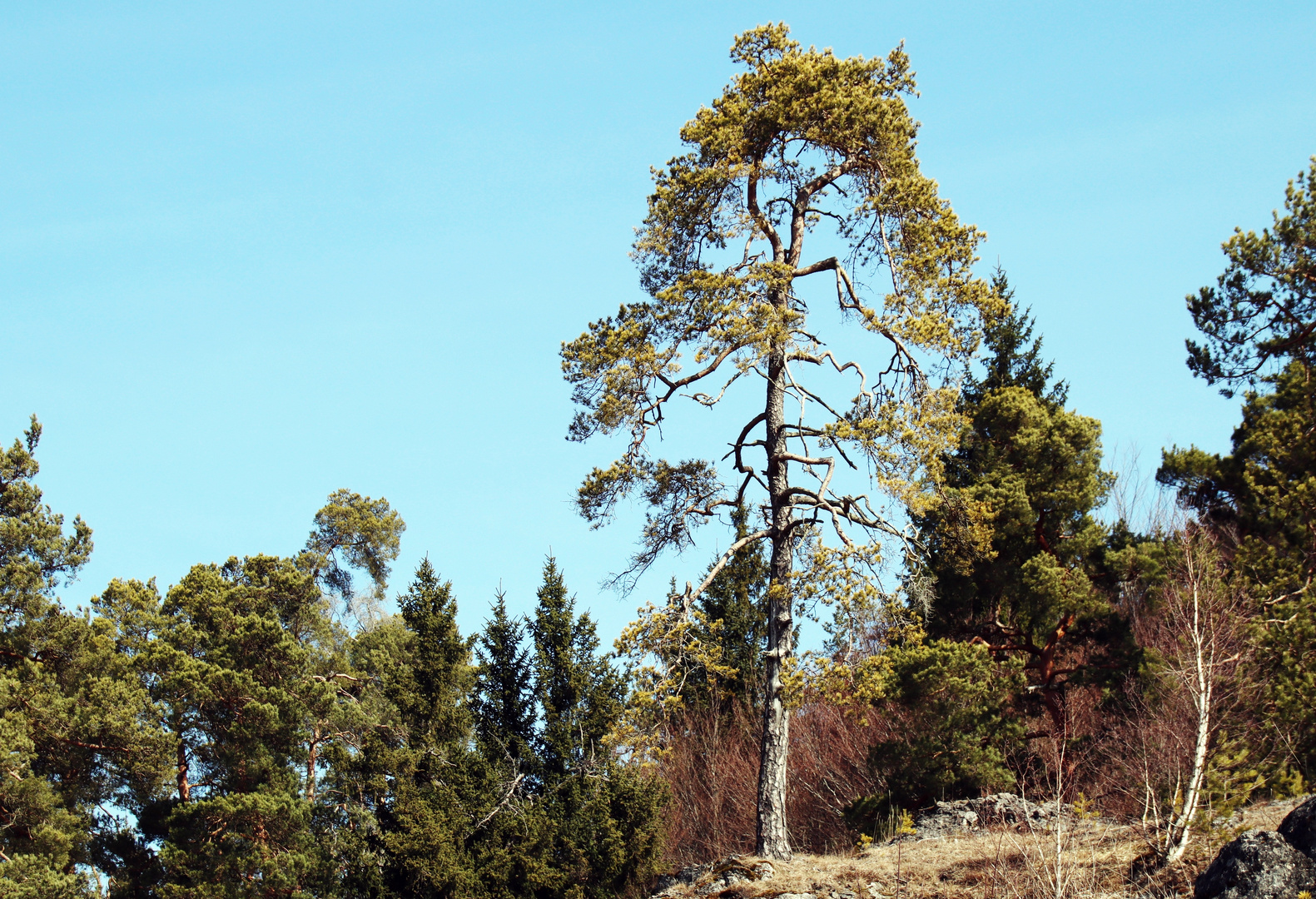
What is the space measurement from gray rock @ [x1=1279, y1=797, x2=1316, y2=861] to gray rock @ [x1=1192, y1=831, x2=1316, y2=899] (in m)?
0.06

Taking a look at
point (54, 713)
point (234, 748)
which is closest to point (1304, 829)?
point (234, 748)

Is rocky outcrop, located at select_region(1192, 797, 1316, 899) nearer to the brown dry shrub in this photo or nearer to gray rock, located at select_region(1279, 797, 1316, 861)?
gray rock, located at select_region(1279, 797, 1316, 861)

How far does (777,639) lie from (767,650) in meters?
0.29

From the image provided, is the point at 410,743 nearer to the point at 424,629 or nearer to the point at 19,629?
the point at 424,629

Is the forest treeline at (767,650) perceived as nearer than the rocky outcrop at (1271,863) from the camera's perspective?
No

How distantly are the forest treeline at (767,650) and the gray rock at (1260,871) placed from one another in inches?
64.8

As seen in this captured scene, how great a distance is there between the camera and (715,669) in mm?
16828

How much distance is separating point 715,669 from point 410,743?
8.45m

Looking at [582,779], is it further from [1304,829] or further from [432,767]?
[1304,829]

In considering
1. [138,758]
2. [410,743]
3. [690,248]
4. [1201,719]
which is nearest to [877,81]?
[690,248]

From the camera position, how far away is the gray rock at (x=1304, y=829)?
10602mm

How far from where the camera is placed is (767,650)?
1780 cm

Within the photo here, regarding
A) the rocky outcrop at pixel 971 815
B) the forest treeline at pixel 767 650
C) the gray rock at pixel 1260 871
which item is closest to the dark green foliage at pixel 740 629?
the forest treeline at pixel 767 650

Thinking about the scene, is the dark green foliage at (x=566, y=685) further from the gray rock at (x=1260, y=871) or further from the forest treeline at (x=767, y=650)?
the gray rock at (x=1260, y=871)
